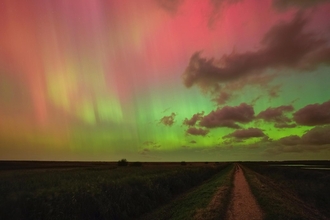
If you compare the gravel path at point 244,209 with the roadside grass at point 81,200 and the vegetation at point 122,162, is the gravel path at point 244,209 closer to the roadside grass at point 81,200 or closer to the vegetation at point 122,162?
the roadside grass at point 81,200

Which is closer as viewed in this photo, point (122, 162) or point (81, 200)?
point (81, 200)

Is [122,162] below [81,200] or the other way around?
the other way around

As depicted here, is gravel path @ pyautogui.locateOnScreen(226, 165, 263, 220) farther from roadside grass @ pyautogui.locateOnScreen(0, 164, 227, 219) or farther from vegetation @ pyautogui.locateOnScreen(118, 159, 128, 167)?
vegetation @ pyautogui.locateOnScreen(118, 159, 128, 167)

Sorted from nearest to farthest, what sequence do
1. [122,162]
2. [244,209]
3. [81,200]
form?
1. [81,200]
2. [244,209]
3. [122,162]

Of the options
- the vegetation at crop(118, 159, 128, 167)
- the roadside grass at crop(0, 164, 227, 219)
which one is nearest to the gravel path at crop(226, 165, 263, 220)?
the roadside grass at crop(0, 164, 227, 219)

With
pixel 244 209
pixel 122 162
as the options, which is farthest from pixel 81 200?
pixel 122 162

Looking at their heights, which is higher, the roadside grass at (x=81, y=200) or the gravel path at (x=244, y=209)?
the roadside grass at (x=81, y=200)

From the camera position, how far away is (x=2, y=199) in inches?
516

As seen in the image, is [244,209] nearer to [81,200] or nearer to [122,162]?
[81,200]

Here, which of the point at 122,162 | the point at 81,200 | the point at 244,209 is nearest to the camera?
the point at 81,200

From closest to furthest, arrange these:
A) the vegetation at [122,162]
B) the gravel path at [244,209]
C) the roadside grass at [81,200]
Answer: the roadside grass at [81,200], the gravel path at [244,209], the vegetation at [122,162]

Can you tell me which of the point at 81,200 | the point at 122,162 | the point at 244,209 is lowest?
the point at 244,209

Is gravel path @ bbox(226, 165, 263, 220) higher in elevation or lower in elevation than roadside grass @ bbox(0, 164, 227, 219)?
lower

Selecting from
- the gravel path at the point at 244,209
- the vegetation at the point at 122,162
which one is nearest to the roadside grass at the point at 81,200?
the gravel path at the point at 244,209
